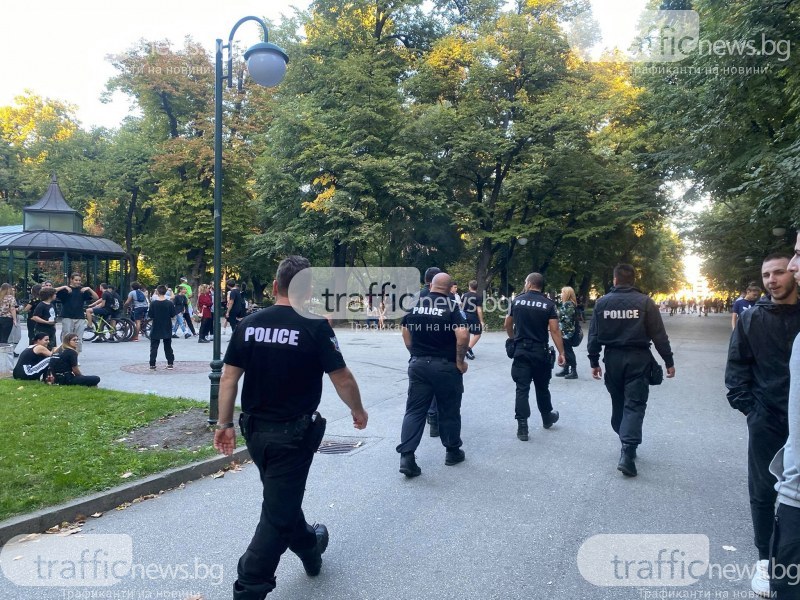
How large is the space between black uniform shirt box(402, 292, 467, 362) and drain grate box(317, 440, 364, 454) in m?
1.50

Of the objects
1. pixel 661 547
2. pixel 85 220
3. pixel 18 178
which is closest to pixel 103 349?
pixel 661 547

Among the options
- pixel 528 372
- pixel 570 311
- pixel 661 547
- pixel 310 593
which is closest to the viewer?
pixel 310 593

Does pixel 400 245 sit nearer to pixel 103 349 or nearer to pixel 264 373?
pixel 103 349

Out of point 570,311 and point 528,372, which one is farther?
point 570,311

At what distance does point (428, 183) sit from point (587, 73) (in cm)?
1083

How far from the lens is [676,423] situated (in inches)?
305

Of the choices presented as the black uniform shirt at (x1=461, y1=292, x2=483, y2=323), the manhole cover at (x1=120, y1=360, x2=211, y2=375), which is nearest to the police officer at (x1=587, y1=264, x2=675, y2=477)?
the black uniform shirt at (x1=461, y1=292, x2=483, y2=323)

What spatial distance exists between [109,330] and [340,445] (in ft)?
46.0

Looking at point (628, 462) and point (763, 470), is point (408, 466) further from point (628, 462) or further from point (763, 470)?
point (763, 470)

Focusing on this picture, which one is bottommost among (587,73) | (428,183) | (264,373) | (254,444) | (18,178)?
(254,444)

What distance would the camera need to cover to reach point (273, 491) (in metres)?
3.13

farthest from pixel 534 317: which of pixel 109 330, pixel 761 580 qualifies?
pixel 109 330

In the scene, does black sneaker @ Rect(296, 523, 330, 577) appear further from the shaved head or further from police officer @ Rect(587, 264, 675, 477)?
police officer @ Rect(587, 264, 675, 477)

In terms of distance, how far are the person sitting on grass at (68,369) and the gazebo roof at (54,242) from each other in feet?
38.6
